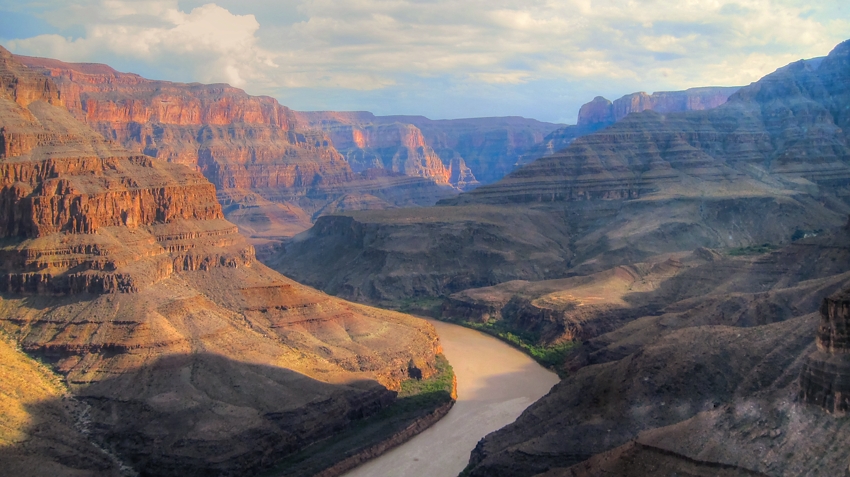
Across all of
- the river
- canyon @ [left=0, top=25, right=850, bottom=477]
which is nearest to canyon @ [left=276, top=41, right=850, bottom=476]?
canyon @ [left=0, top=25, right=850, bottom=477]

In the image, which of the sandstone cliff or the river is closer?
the sandstone cliff

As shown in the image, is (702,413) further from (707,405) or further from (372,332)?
(372,332)

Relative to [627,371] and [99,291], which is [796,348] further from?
[99,291]

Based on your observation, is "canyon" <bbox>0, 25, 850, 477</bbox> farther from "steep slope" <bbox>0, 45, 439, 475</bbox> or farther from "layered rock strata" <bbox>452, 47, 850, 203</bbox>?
"layered rock strata" <bbox>452, 47, 850, 203</bbox>

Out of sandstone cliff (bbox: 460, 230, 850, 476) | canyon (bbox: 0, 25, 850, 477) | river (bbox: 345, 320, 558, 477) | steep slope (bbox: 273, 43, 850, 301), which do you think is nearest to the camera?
sandstone cliff (bbox: 460, 230, 850, 476)

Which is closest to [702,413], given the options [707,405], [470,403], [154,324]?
[707,405]

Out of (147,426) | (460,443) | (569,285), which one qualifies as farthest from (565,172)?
(147,426)

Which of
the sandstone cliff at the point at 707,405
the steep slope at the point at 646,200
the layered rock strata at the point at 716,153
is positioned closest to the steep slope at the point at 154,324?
the sandstone cliff at the point at 707,405
